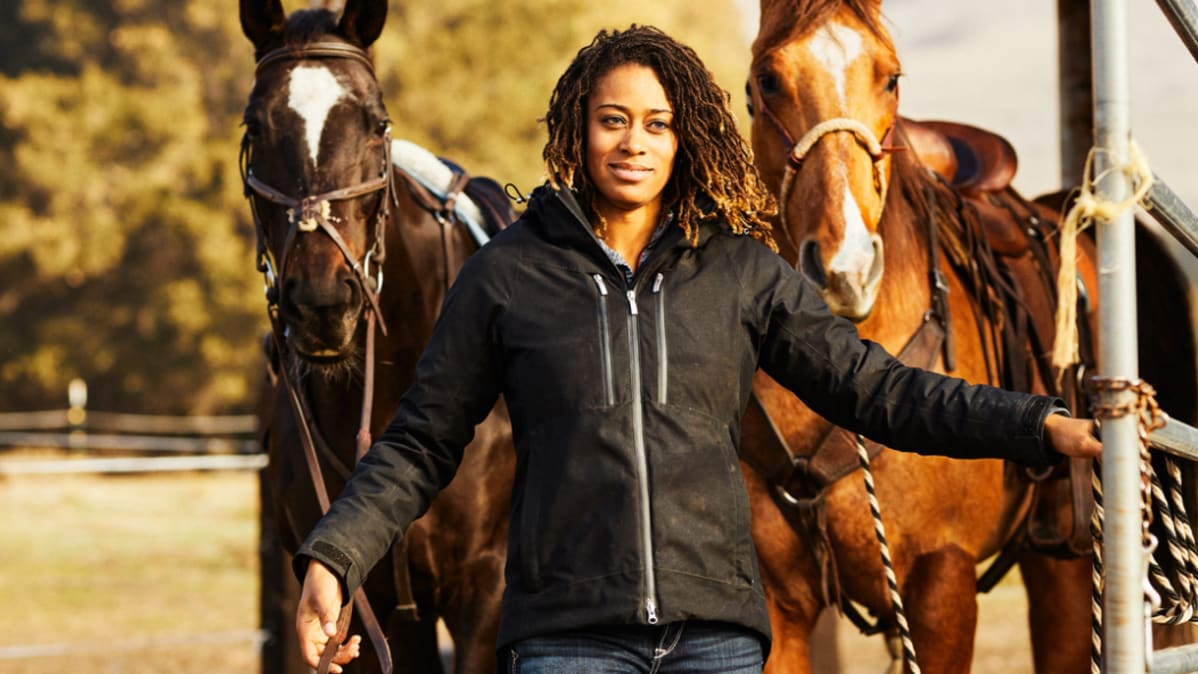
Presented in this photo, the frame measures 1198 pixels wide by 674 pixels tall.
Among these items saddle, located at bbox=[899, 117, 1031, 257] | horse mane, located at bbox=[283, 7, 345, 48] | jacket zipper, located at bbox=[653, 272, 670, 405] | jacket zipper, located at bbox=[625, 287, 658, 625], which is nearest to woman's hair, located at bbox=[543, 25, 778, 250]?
jacket zipper, located at bbox=[653, 272, 670, 405]

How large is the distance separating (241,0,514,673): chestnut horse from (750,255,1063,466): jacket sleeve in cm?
132

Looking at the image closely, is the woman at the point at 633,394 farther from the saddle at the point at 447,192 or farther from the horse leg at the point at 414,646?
the horse leg at the point at 414,646

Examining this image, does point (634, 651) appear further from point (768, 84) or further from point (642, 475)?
point (768, 84)

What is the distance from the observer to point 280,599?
5809 millimetres

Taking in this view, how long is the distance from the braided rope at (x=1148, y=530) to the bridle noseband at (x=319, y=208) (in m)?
1.85

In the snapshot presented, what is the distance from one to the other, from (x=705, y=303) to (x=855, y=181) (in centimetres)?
109

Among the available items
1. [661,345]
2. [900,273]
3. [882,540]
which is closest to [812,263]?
[900,273]

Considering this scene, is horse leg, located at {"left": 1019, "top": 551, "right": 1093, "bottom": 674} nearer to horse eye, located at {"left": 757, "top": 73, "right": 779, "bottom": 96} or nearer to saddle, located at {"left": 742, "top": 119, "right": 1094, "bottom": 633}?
saddle, located at {"left": 742, "top": 119, "right": 1094, "bottom": 633}

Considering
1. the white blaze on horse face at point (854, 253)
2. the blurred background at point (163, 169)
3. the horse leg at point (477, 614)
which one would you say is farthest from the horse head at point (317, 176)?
the blurred background at point (163, 169)

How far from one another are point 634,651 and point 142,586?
35.3 feet

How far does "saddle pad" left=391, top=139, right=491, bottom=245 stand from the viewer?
3.94 metres

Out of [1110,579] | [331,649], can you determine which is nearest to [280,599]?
[331,649]

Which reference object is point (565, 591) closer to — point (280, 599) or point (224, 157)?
point (280, 599)

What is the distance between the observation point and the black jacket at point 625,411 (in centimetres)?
211
